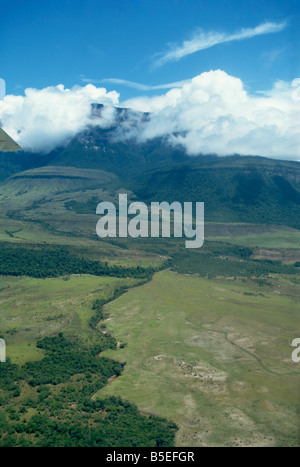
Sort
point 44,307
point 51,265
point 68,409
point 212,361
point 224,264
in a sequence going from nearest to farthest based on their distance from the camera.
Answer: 1. point 68,409
2. point 212,361
3. point 44,307
4. point 51,265
5. point 224,264

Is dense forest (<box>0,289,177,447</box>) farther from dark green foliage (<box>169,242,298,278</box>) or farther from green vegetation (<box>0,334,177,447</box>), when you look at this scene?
dark green foliage (<box>169,242,298,278</box>)

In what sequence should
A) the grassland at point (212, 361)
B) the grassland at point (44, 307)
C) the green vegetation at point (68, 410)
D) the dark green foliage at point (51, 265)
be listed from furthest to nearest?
the dark green foliage at point (51, 265)
the grassland at point (44, 307)
the grassland at point (212, 361)
the green vegetation at point (68, 410)

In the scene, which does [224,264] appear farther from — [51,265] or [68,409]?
[68,409]

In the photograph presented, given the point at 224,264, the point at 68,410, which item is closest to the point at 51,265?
the point at 224,264

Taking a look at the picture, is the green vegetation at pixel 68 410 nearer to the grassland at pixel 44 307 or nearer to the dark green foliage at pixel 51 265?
the grassland at pixel 44 307

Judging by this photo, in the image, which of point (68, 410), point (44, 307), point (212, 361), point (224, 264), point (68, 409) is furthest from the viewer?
point (224, 264)

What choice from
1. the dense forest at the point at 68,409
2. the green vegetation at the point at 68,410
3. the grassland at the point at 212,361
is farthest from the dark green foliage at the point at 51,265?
the green vegetation at the point at 68,410

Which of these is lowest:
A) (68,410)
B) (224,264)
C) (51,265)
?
(68,410)
